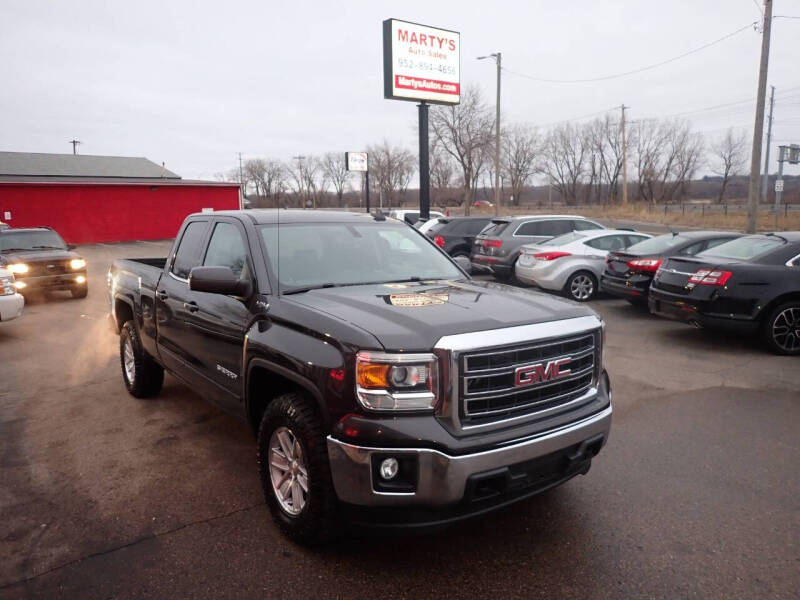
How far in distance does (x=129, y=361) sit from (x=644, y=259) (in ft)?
26.2

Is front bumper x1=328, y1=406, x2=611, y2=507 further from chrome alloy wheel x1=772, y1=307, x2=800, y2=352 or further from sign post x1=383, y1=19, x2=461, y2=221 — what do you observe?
sign post x1=383, y1=19, x2=461, y2=221

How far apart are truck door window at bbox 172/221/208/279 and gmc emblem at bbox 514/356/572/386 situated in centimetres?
291

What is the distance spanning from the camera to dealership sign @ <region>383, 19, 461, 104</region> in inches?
798

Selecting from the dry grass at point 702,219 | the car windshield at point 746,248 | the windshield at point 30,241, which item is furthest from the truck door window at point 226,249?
the dry grass at point 702,219

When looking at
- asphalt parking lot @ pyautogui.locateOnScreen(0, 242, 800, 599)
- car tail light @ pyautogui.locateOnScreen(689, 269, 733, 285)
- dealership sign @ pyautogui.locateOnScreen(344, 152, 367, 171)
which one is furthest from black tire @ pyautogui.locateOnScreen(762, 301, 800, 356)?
dealership sign @ pyautogui.locateOnScreen(344, 152, 367, 171)

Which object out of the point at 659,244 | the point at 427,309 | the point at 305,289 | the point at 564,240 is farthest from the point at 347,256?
the point at 564,240

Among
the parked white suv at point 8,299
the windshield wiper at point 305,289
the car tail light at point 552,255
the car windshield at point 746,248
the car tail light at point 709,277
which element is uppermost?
the windshield wiper at point 305,289

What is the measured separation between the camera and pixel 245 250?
12.9 feet

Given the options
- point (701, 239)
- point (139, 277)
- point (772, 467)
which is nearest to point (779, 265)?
point (701, 239)

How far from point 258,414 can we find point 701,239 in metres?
9.01

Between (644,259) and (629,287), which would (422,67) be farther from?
(629,287)

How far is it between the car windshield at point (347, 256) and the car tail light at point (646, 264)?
20.2 ft

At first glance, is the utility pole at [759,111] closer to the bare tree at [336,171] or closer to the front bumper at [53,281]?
the front bumper at [53,281]

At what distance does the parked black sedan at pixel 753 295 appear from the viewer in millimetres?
7148
